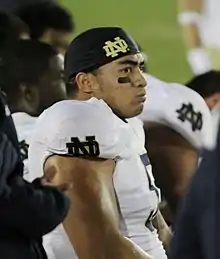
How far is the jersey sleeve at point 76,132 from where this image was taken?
8.30ft

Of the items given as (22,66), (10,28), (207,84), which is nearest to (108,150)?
(22,66)

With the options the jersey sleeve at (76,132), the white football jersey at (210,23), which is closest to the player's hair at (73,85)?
the jersey sleeve at (76,132)

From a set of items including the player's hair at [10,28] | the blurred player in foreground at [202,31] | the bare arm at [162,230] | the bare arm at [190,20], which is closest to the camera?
the bare arm at [162,230]

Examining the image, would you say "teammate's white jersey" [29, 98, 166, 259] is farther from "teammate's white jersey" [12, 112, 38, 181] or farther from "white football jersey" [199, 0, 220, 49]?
"white football jersey" [199, 0, 220, 49]

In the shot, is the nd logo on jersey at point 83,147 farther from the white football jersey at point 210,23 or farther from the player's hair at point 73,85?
the white football jersey at point 210,23

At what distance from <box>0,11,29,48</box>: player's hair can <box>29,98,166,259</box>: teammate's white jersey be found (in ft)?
3.71

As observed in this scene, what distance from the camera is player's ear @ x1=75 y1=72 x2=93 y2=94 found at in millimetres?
2756

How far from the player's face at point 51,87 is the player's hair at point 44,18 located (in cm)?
100

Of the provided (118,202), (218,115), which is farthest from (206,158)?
(118,202)

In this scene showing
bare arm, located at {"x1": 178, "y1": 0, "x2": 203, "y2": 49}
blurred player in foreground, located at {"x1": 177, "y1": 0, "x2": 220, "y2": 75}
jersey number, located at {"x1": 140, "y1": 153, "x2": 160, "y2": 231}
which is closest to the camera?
jersey number, located at {"x1": 140, "y1": 153, "x2": 160, "y2": 231}

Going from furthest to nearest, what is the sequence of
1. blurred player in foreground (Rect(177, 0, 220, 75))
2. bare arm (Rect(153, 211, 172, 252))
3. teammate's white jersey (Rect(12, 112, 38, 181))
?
blurred player in foreground (Rect(177, 0, 220, 75))
teammate's white jersey (Rect(12, 112, 38, 181))
bare arm (Rect(153, 211, 172, 252))

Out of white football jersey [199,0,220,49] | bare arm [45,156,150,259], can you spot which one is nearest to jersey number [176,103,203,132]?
bare arm [45,156,150,259]

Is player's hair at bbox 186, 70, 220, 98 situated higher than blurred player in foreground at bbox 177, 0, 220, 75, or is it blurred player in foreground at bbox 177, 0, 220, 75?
player's hair at bbox 186, 70, 220, 98

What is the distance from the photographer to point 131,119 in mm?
2863
